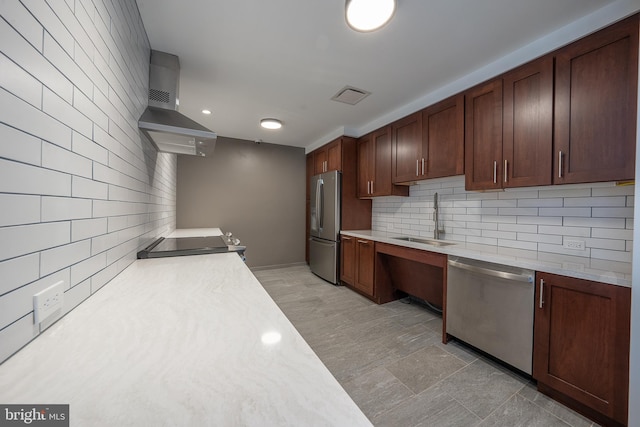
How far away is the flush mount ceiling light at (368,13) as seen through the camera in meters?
1.40

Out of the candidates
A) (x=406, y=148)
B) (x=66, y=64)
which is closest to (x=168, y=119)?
(x=66, y=64)

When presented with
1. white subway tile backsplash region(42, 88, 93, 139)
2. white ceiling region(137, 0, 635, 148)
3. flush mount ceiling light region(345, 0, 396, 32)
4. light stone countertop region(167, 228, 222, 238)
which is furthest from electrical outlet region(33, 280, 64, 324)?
light stone countertop region(167, 228, 222, 238)

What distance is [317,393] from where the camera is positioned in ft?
1.46

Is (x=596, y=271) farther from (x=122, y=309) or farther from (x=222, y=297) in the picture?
(x=122, y=309)

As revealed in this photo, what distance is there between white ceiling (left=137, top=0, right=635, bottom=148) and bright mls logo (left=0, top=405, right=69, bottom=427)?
191 cm

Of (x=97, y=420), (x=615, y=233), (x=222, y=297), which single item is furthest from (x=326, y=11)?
(x=615, y=233)

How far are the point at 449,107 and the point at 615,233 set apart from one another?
1557 mm

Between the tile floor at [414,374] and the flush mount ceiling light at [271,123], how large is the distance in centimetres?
246

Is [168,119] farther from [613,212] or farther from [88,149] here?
[613,212]

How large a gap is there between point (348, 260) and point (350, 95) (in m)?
2.15

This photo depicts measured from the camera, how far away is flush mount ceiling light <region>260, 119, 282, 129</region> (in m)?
3.31

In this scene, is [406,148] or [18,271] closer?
[18,271]

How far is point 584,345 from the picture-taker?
1.34 metres

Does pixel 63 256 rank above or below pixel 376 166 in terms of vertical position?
below
